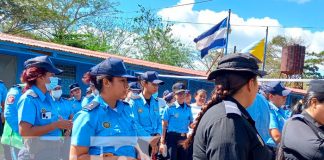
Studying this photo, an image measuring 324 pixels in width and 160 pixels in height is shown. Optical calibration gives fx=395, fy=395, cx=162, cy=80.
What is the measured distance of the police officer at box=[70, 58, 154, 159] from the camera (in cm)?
260

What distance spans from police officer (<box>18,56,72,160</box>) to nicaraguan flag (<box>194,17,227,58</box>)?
27.8 feet

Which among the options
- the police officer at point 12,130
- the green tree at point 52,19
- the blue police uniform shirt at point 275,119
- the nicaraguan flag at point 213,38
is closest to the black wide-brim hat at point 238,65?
the police officer at point 12,130

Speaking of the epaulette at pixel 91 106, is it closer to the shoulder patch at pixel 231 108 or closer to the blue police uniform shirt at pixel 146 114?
the shoulder patch at pixel 231 108

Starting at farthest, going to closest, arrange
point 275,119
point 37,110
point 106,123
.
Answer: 1. point 275,119
2. point 37,110
3. point 106,123

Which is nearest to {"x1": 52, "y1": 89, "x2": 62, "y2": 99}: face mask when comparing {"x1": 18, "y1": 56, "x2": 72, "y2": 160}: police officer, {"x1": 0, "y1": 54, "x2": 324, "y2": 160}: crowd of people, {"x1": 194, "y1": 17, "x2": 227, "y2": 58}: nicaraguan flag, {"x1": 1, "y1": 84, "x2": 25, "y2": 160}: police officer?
A: {"x1": 0, "y1": 54, "x2": 324, "y2": 160}: crowd of people

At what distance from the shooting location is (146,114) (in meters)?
5.76

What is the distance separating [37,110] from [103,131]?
0.97m

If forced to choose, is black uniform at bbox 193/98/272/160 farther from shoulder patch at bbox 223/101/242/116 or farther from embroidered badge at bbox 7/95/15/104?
embroidered badge at bbox 7/95/15/104

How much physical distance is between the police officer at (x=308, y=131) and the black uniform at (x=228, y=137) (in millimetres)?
715

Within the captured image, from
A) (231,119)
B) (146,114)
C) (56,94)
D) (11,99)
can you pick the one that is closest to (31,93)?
(11,99)

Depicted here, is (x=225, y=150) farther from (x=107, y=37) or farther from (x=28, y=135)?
(x=107, y=37)

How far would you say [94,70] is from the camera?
281cm

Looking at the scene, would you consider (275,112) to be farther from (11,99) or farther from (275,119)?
(11,99)

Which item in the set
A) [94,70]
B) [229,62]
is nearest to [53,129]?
[94,70]
